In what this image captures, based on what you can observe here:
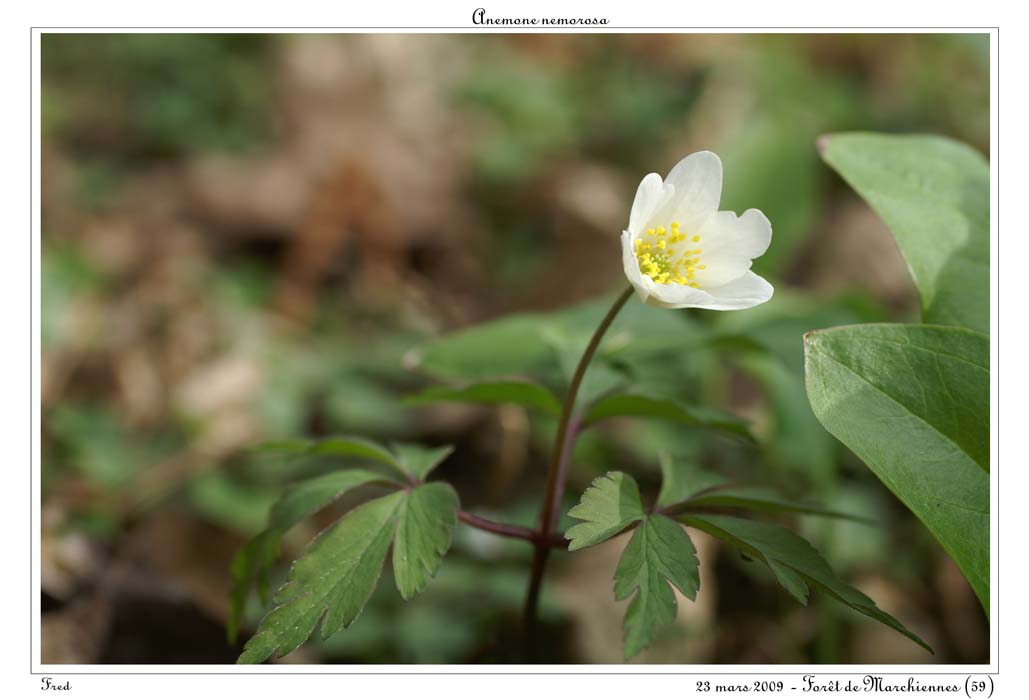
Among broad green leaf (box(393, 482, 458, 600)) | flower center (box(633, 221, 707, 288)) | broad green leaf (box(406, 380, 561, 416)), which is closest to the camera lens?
broad green leaf (box(393, 482, 458, 600))

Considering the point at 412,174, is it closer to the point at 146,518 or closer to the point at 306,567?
the point at 146,518

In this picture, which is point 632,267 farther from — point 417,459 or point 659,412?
point 417,459

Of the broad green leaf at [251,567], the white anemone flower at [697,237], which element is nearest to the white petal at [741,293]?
the white anemone flower at [697,237]

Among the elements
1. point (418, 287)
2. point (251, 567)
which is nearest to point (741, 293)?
point (251, 567)

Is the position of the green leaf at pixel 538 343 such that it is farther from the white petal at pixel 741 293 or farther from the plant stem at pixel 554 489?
the white petal at pixel 741 293

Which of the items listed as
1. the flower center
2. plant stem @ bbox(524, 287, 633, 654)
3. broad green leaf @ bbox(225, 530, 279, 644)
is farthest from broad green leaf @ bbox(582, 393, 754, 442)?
broad green leaf @ bbox(225, 530, 279, 644)

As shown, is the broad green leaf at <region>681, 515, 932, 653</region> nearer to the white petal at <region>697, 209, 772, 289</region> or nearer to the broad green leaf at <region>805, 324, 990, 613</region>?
the broad green leaf at <region>805, 324, 990, 613</region>
